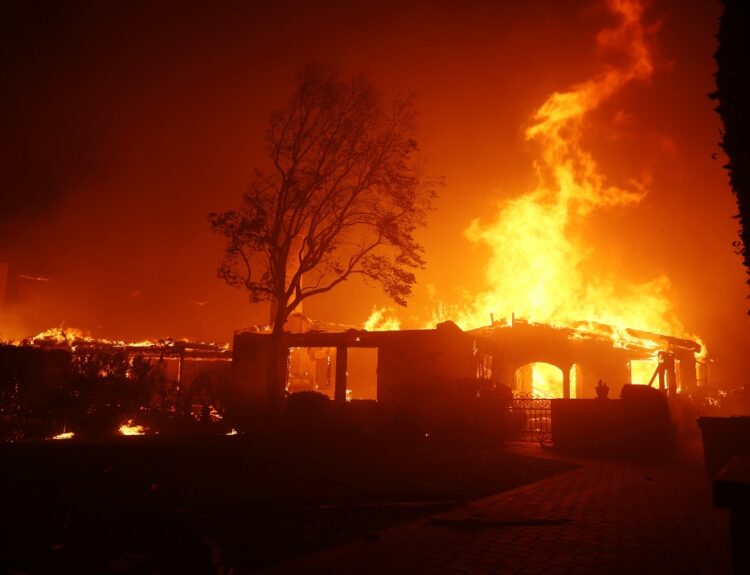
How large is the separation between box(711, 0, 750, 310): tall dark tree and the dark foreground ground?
18.7 feet

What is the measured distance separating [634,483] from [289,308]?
14.9m

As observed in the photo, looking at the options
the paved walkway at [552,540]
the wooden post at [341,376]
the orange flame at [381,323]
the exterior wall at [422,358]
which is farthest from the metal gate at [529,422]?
the orange flame at [381,323]

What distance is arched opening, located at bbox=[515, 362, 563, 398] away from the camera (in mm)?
29984

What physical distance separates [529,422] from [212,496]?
42.8ft

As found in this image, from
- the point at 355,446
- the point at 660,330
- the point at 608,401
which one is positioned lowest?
the point at 355,446

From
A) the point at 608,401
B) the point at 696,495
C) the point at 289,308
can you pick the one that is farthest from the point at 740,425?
the point at 289,308

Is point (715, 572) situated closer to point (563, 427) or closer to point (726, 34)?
point (726, 34)

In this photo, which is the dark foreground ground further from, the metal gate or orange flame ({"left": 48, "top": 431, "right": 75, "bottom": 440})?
the metal gate

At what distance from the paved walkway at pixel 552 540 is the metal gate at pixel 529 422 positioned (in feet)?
30.7

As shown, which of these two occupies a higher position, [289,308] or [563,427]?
[289,308]

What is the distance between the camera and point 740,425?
9562 mm

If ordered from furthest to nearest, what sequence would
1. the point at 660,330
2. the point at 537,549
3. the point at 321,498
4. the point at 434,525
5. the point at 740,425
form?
the point at 660,330, the point at 740,425, the point at 321,498, the point at 434,525, the point at 537,549

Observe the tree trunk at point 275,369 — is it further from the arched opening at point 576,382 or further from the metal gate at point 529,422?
the arched opening at point 576,382

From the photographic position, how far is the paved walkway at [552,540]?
469 centimetres
